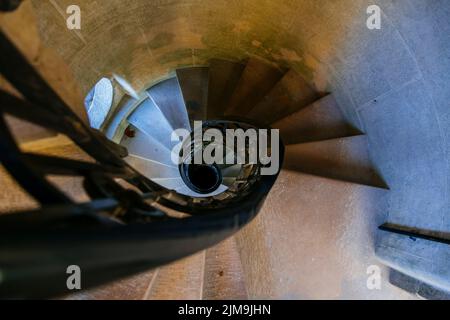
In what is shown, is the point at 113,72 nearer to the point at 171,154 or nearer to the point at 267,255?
the point at 171,154

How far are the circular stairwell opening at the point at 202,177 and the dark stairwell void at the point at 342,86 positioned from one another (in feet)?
6.76

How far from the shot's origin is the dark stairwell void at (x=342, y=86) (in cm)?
284

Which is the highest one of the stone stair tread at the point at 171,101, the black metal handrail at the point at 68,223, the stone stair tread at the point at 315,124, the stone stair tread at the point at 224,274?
the stone stair tread at the point at 171,101

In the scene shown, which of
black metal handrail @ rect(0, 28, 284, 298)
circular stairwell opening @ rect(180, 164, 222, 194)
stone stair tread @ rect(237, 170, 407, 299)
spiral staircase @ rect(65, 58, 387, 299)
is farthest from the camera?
circular stairwell opening @ rect(180, 164, 222, 194)

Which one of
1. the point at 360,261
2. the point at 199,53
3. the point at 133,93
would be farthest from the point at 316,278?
the point at 133,93

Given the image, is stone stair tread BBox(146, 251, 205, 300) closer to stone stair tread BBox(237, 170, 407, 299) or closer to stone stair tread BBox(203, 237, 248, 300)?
stone stair tread BBox(203, 237, 248, 300)

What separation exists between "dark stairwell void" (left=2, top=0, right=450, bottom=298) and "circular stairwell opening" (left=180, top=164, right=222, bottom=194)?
206 centimetres

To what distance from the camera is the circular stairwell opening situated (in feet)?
18.3

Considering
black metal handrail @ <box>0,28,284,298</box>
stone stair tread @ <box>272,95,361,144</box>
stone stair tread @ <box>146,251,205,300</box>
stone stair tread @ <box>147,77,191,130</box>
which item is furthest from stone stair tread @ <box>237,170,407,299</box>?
stone stair tread @ <box>147,77,191,130</box>

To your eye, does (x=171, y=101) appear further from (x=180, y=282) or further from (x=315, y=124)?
(x=180, y=282)

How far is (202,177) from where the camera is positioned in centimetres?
607

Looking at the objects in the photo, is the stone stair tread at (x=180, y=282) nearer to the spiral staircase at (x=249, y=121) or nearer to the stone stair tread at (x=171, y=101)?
the spiral staircase at (x=249, y=121)

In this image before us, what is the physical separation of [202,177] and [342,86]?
10.3ft

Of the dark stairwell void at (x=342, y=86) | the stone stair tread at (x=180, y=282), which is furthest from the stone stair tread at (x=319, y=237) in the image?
the stone stair tread at (x=180, y=282)
